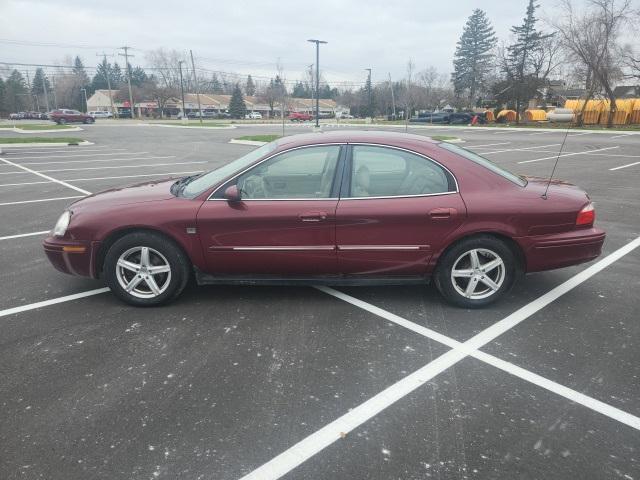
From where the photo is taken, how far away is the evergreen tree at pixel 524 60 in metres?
47.6

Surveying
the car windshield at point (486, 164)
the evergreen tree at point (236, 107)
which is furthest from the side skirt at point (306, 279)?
the evergreen tree at point (236, 107)

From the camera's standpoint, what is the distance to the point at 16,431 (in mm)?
2492

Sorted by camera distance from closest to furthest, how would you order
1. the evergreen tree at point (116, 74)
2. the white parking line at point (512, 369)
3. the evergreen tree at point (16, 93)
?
the white parking line at point (512, 369)
the evergreen tree at point (16, 93)
the evergreen tree at point (116, 74)

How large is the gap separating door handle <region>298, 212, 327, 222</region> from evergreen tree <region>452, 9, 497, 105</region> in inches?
3461

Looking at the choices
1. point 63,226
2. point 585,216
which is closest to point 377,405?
point 585,216

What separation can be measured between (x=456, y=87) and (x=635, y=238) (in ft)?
285

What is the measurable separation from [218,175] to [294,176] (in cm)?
72

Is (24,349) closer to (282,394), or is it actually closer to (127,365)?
(127,365)

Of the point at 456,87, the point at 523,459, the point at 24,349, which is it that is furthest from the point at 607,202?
the point at 456,87

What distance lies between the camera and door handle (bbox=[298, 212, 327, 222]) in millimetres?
3787

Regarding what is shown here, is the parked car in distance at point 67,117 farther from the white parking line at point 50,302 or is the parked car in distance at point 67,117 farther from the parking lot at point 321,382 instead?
the white parking line at point 50,302

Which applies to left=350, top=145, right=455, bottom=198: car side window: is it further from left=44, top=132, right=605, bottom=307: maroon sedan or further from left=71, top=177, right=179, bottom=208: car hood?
left=71, top=177, right=179, bottom=208: car hood

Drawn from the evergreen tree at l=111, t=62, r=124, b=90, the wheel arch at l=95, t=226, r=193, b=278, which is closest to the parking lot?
the wheel arch at l=95, t=226, r=193, b=278

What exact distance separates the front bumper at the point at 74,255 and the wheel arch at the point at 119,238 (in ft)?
0.10
